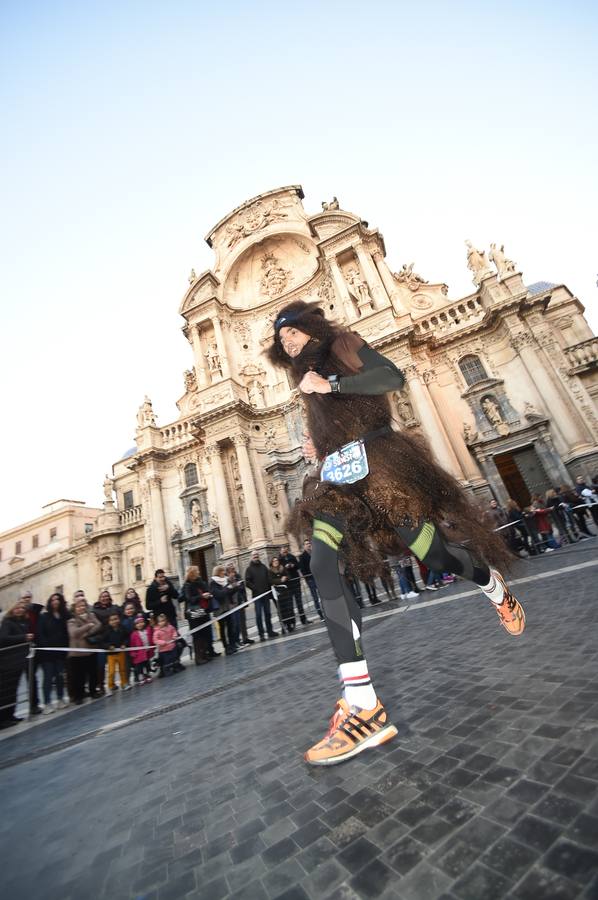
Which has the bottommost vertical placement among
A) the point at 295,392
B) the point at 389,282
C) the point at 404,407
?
the point at 404,407

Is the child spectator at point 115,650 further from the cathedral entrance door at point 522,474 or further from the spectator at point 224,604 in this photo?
the cathedral entrance door at point 522,474

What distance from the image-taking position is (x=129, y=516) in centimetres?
2572

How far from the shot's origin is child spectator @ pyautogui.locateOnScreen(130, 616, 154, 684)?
6777 mm

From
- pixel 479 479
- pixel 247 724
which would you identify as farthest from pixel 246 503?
pixel 247 724

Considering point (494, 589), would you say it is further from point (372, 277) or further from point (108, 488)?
point (108, 488)

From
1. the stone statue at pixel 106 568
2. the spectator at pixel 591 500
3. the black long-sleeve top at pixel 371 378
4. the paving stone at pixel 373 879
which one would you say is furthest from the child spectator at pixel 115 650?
the stone statue at pixel 106 568

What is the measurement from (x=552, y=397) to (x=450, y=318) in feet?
20.9

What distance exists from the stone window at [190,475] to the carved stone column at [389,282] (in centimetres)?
1435

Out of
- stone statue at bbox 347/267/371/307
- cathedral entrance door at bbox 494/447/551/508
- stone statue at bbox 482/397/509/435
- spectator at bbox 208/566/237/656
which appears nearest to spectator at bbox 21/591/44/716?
spectator at bbox 208/566/237/656

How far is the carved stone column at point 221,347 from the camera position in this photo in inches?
880

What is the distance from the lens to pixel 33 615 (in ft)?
21.7

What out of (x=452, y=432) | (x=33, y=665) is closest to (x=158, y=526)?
(x=33, y=665)

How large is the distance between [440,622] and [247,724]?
2.42 metres

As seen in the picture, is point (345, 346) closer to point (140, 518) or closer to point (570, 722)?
point (570, 722)
